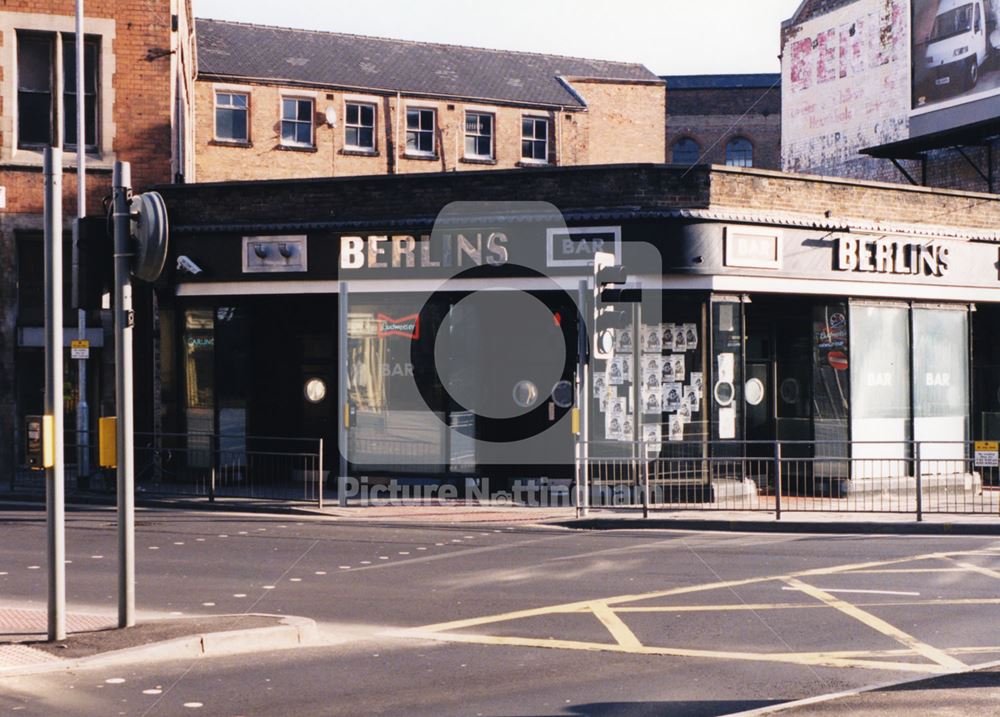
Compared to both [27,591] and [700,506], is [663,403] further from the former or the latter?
[27,591]

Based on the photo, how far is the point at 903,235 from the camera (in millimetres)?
22500

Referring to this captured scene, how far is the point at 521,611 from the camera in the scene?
11.2 m

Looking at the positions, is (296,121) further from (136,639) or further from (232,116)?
(136,639)

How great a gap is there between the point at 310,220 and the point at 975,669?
15.4 meters

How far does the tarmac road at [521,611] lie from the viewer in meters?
8.12

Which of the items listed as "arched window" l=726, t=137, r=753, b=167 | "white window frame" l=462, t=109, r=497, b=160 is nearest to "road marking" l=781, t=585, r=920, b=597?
"white window frame" l=462, t=109, r=497, b=160

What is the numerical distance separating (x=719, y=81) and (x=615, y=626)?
57.6 metres

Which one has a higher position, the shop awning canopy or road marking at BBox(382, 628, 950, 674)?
the shop awning canopy

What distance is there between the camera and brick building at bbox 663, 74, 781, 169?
200 feet

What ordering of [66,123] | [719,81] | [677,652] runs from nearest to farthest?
[677,652] < [66,123] < [719,81]

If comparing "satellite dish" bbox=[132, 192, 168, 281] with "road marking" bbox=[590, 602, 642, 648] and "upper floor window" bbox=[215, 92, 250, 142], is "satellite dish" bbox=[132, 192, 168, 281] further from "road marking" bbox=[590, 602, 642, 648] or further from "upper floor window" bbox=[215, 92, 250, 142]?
"upper floor window" bbox=[215, 92, 250, 142]

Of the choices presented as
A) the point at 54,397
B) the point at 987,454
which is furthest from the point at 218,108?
the point at 54,397

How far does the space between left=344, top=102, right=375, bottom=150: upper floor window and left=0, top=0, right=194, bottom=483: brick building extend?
16430mm

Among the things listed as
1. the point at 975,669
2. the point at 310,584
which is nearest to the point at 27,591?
the point at 310,584
